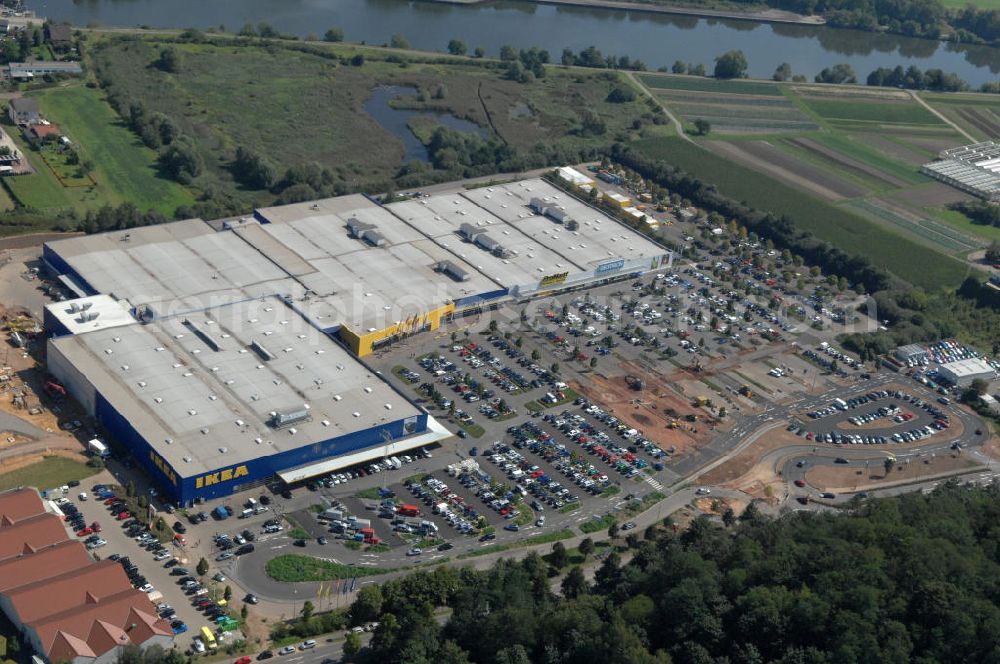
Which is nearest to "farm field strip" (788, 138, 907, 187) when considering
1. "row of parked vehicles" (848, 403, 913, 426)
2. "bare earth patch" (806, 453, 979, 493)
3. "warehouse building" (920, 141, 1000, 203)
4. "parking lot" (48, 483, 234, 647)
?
"warehouse building" (920, 141, 1000, 203)

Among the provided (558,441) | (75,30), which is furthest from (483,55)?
(558,441)

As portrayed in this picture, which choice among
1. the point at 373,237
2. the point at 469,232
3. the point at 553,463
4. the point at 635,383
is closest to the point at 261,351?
the point at 553,463

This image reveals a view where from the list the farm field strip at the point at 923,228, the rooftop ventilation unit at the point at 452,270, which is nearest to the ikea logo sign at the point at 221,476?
the rooftop ventilation unit at the point at 452,270

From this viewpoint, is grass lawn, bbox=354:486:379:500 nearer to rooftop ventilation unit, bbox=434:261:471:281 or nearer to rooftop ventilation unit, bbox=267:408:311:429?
rooftop ventilation unit, bbox=267:408:311:429

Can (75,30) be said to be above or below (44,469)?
above

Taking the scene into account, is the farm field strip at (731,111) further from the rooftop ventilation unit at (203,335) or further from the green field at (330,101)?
the rooftop ventilation unit at (203,335)

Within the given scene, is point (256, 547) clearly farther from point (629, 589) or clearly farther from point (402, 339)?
point (402, 339)
